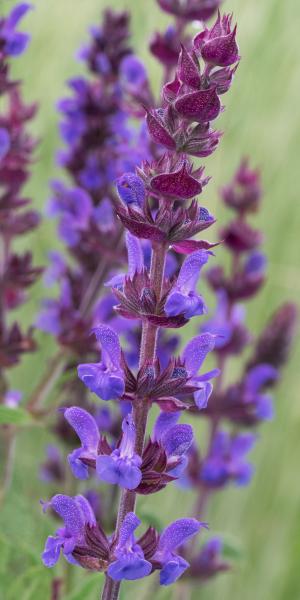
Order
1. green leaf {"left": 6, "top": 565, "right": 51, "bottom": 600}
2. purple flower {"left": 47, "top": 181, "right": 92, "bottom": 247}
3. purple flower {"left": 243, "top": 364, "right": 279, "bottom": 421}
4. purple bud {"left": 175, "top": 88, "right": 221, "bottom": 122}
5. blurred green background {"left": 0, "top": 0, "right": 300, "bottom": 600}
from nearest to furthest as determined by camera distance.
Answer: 1. purple bud {"left": 175, "top": 88, "right": 221, "bottom": 122}
2. green leaf {"left": 6, "top": 565, "right": 51, "bottom": 600}
3. purple flower {"left": 47, "top": 181, "right": 92, "bottom": 247}
4. purple flower {"left": 243, "top": 364, "right": 279, "bottom": 421}
5. blurred green background {"left": 0, "top": 0, "right": 300, "bottom": 600}

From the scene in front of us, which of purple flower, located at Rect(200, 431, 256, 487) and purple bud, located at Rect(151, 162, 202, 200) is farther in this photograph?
purple flower, located at Rect(200, 431, 256, 487)

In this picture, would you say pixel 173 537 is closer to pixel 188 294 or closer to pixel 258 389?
pixel 188 294

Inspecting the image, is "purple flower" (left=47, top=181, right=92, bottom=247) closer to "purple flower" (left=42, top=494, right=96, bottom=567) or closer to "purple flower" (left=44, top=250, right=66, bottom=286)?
"purple flower" (left=44, top=250, right=66, bottom=286)

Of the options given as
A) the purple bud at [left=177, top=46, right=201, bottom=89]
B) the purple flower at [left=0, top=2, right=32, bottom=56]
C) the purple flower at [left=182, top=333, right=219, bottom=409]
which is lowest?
the purple flower at [left=182, top=333, right=219, bottom=409]

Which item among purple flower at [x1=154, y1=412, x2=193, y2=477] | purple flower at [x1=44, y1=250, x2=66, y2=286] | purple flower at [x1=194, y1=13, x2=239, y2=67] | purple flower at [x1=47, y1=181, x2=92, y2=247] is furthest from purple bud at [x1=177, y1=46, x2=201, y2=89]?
purple flower at [x1=44, y1=250, x2=66, y2=286]

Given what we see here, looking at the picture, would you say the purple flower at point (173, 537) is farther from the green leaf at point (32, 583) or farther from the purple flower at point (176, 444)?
the green leaf at point (32, 583)

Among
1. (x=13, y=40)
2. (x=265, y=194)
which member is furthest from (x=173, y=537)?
(x=265, y=194)

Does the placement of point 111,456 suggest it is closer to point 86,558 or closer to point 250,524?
point 86,558

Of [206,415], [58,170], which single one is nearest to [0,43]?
[206,415]
